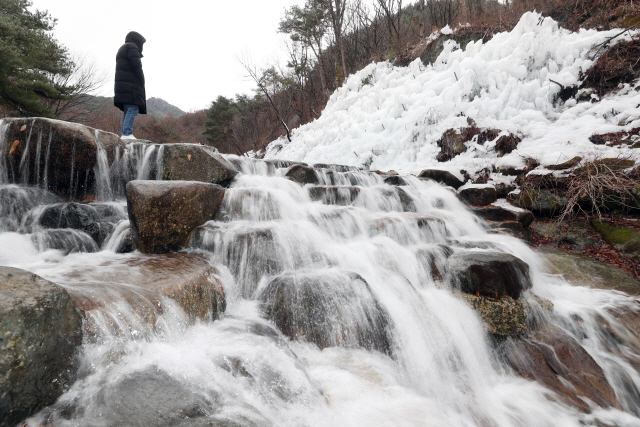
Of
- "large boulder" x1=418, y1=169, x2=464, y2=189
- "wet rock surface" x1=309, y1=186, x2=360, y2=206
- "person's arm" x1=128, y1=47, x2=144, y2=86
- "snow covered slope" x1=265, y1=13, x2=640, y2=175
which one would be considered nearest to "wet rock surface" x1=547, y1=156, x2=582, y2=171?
"snow covered slope" x1=265, y1=13, x2=640, y2=175

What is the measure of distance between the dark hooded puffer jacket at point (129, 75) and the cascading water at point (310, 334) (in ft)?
9.57

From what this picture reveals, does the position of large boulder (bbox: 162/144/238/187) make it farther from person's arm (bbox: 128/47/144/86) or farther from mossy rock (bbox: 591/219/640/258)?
mossy rock (bbox: 591/219/640/258)

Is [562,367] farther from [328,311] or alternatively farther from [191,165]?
[191,165]

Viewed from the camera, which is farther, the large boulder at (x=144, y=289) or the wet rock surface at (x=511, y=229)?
the wet rock surface at (x=511, y=229)

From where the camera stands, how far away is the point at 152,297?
1936 millimetres

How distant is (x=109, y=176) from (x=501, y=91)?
860cm

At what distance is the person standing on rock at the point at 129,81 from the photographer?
5629 millimetres

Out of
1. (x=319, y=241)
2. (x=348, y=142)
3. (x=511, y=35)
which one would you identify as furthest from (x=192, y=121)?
(x=319, y=241)

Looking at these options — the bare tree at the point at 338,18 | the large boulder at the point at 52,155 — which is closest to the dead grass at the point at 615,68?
the large boulder at the point at 52,155

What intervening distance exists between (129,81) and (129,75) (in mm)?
127

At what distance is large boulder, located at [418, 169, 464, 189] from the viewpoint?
6.03 m

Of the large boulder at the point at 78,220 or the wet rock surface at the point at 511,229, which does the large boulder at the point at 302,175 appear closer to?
the large boulder at the point at 78,220

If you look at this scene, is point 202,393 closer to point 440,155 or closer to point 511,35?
point 440,155

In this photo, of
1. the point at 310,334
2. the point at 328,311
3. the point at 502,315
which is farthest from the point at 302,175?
the point at 502,315
